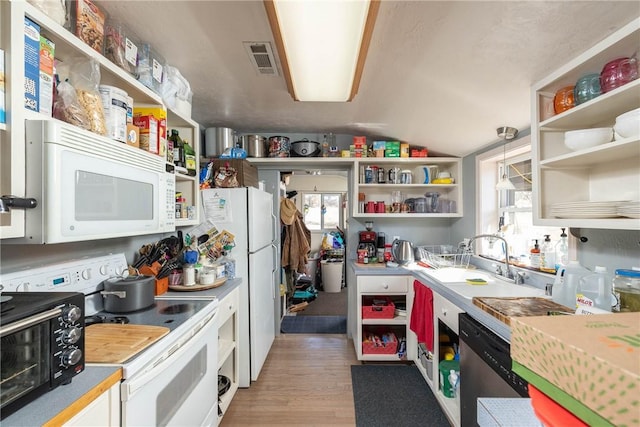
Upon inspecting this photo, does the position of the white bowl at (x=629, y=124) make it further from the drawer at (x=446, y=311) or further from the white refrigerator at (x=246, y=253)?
the white refrigerator at (x=246, y=253)

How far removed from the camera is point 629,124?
0.93m

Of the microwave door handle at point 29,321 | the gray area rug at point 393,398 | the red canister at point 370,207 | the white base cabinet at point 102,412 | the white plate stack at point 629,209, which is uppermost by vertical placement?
the red canister at point 370,207

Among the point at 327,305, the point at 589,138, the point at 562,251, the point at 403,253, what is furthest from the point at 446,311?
the point at 327,305

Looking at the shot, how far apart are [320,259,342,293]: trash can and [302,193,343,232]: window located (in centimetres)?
103

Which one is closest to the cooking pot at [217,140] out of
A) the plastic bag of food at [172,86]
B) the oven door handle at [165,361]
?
the plastic bag of food at [172,86]

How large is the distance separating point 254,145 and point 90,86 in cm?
154

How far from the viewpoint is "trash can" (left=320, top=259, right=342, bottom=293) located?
4570 mm

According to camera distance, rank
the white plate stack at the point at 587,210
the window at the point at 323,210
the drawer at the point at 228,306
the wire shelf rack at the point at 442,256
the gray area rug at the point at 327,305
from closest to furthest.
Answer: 1. the white plate stack at the point at 587,210
2. the drawer at the point at 228,306
3. the wire shelf rack at the point at 442,256
4. the gray area rug at the point at 327,305
5. the window at the point at 323,210

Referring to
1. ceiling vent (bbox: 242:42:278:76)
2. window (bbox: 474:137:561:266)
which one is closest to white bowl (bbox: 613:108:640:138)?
window (bbox: 474:137:561:266)

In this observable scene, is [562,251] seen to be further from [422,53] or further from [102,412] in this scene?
[102,412]

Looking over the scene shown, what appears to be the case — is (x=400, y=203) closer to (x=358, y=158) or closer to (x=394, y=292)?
(x=358, y=158)

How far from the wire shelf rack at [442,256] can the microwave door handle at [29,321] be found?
2.46 metres

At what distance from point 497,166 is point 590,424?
2442 mm

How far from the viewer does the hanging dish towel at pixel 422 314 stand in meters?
1.94
